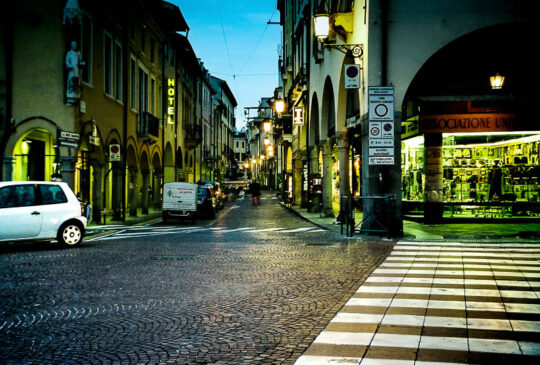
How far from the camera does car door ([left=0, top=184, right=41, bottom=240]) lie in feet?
42.6

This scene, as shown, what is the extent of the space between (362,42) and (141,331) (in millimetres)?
14403

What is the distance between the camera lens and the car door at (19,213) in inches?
511

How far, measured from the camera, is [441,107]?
20.8 metres

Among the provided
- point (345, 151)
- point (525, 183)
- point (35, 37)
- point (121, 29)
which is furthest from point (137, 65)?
point (525, 183)

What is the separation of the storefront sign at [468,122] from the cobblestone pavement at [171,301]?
8.68 metres

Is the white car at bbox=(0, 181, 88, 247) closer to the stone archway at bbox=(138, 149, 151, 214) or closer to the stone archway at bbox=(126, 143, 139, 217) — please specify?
the stone archway at bbox=(126, 143, 139, 217)

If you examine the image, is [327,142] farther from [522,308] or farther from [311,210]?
[522,308]

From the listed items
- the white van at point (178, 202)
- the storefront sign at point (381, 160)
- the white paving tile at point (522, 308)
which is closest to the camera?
the white paving tile at point (522, 308)

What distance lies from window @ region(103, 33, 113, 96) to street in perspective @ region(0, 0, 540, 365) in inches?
8.8

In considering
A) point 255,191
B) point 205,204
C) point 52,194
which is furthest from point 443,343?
point 255,191

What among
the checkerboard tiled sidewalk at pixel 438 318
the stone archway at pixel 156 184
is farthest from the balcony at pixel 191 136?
the checkerboard tiled sidewalk at pixel 438 318

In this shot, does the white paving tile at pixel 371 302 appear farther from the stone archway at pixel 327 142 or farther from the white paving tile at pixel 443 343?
the stone archway at pixel 327 142

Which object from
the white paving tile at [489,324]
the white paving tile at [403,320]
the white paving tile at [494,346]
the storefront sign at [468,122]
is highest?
the storefront sign at [468,122]

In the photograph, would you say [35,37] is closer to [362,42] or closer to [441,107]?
[362,42]
